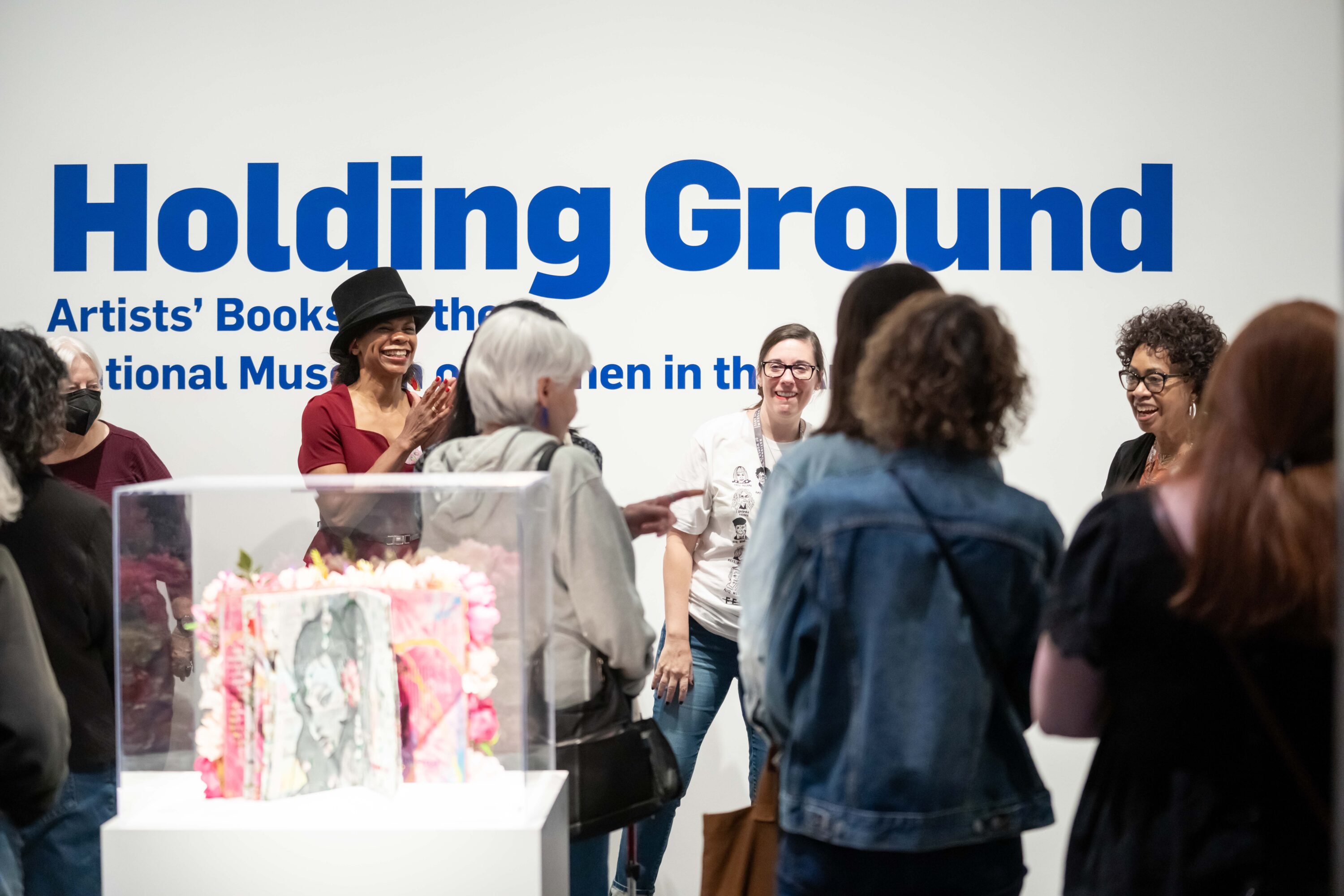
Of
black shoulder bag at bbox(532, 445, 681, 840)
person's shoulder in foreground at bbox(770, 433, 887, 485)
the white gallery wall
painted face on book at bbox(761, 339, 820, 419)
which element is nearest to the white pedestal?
black shoulder bag at bbox(532, 445, 681, 840)

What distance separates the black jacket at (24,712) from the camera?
1.72 m

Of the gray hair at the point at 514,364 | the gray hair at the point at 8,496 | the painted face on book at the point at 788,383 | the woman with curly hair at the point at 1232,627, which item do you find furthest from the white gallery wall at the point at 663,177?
the woman with curly hair at the point at 1232,627

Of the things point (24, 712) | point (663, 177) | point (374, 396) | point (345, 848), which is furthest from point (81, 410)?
point (663, 177)

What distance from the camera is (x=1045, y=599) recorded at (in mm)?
1696

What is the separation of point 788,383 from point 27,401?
6.43 ft

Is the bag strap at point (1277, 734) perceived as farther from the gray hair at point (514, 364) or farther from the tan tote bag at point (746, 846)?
the gray hair at point (514, 364)

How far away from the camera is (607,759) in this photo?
215 cm

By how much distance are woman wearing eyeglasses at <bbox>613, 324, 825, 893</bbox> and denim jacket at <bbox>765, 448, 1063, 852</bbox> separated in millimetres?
1626

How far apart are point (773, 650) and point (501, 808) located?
1.71 ft

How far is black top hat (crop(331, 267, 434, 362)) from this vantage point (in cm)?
337

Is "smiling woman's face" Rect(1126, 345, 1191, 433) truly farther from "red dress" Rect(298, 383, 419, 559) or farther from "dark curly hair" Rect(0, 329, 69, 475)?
"dark curly hair" Rect(0, 329, 69, 475)

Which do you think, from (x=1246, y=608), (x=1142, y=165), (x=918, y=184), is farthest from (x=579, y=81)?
(x=1246, y=608)

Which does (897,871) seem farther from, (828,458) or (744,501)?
(744,501)

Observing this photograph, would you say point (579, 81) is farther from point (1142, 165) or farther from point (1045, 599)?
point (1045, 599)
